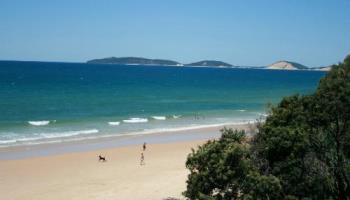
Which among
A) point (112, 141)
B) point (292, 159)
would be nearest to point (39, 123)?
point (112, 141)

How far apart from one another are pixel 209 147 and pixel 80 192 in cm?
993

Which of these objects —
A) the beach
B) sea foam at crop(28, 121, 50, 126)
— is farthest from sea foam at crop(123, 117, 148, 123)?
the beach

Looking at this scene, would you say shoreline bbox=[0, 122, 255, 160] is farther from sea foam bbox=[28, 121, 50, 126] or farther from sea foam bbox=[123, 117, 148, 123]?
sea foam bbox=[28, 121, 50, 126]

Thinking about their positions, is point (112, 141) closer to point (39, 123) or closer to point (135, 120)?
point (39, 123)

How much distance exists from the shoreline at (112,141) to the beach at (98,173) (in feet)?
0.45

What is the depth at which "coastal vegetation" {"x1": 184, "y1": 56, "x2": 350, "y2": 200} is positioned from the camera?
1228 cm

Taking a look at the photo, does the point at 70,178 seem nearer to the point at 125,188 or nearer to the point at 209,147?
the point at 125,188

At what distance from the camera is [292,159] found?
12.7 m

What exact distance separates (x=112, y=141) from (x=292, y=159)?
2514 cm

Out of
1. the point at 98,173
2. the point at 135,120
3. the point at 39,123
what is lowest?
the point at 98,173

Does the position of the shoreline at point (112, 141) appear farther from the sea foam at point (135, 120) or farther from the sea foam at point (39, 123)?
the sea foam at point (39, 123)

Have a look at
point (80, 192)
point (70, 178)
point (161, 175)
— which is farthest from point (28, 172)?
point (161, 175)

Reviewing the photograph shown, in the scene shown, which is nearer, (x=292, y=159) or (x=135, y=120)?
(x=292, y=159)

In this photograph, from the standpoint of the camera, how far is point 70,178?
79.5 ft
